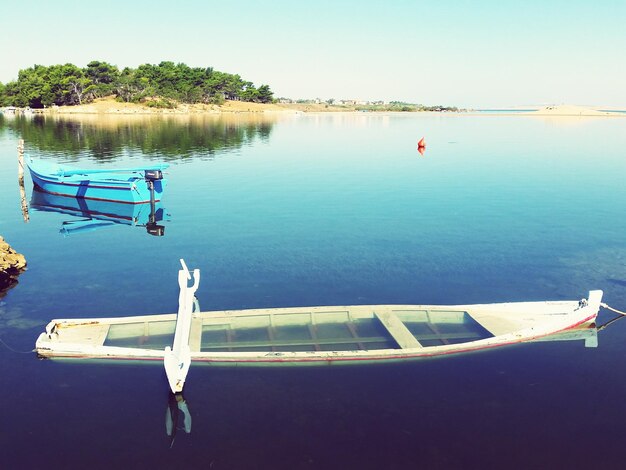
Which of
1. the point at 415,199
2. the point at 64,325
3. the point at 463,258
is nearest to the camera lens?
the point at 64,325

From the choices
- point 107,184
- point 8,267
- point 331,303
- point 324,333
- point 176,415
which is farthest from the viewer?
point 107,184

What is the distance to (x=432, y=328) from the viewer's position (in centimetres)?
2270

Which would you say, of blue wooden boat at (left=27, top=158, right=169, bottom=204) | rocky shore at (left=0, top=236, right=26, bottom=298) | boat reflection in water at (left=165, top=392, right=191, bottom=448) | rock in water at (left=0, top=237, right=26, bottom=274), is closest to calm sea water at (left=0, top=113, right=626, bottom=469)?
boat reflection in water at (left=165, top=392, right=191, bottom=448)

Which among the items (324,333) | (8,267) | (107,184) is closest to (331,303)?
(324,333)

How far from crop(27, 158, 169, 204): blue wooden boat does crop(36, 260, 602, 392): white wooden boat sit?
1151 inches

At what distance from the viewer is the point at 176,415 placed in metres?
16.8

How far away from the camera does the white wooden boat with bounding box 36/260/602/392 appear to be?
1950 centimetres

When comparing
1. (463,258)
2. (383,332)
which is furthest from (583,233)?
(383,332)

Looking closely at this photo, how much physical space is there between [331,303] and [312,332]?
3.96m

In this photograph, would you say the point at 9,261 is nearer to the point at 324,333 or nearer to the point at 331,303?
the point at 331,303

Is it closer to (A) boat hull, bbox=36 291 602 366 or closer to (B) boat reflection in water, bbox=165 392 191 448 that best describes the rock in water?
(A) boat hull, bbox=36 291 602 366

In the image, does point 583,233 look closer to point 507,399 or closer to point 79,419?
point 507,399

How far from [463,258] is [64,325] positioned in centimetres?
2490

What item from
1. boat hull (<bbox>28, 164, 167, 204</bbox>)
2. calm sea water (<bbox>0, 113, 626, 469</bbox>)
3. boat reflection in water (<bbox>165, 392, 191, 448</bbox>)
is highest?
boat hull (<bbox>28, 164, 167, 204</bbox>)
